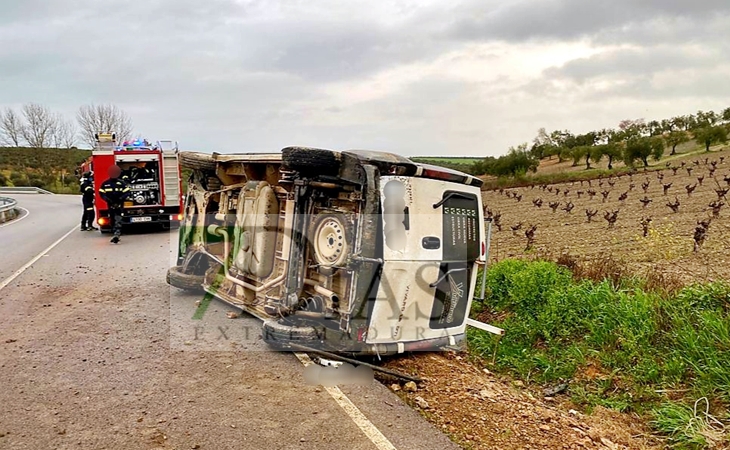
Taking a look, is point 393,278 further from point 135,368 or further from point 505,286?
point 505,286

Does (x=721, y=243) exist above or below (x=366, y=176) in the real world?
below

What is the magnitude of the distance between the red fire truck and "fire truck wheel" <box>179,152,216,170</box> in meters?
8.67

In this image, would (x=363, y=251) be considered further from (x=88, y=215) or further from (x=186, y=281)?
(x=88, y=215)

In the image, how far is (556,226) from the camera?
15.1 meters

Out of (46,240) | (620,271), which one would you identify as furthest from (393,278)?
(46,240)

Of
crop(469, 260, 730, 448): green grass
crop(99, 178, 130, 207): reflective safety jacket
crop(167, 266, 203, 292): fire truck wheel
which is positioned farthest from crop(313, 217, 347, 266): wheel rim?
crop(99, 178, 130, 207): reflective safety jacket

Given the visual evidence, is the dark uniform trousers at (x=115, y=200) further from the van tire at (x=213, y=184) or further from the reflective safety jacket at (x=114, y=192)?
the van tire at (x=213, y=184)

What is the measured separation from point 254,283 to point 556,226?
11.0 metres

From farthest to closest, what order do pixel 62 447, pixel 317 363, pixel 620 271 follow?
pixel 620 271, pixel 317 363, pixel 62 447

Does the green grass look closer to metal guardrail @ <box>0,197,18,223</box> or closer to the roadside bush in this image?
metal guardrail @ <box>0,197,18,223</box>

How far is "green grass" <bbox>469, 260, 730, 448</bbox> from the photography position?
14.3ft

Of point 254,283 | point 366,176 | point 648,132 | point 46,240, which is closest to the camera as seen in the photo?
point 366,176

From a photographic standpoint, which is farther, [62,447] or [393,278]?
[393,278]

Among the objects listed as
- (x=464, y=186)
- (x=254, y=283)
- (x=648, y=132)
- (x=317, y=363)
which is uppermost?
(x=648, y=132)
